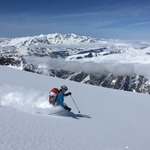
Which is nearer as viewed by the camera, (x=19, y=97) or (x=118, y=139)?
(x=118, y=139)

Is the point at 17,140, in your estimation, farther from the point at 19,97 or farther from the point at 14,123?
the point at 19,97

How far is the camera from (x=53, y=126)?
9.67 m

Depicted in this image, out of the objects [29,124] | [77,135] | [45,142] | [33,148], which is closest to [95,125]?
[77,135]

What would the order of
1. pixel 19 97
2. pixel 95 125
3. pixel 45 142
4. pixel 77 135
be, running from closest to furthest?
pixel 45 142 → pixel 77 135 → pixel 95 125 → pixel 19 97

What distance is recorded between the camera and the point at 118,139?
33.5 ft

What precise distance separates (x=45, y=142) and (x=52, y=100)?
18.5ft

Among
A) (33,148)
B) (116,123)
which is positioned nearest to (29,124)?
(33,148)

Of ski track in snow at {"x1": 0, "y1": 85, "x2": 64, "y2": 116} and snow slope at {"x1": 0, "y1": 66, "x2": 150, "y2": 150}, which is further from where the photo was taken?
ski track in snow at {"x1": 0, "y1": 85, "x2": 64, "y2": 116}

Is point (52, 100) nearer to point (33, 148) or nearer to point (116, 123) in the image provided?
point (116, 123)

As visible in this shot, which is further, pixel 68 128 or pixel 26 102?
pixel 26 102

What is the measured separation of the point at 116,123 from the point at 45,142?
600 centimetres

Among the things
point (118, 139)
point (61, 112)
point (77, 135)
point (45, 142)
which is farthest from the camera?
point (61, 112)

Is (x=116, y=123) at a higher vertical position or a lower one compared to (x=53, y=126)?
lower

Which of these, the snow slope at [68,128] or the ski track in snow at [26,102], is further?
the ski track in snow at [26,102]
